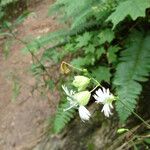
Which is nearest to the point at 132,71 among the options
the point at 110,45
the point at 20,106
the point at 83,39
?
the point at 110,45

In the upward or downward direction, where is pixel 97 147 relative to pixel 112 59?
downward

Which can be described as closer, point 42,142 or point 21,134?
point 42,142

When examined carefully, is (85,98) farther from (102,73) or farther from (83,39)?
(83,39)

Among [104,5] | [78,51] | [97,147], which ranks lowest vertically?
[97,147]

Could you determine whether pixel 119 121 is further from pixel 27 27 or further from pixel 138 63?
pixel 27 27

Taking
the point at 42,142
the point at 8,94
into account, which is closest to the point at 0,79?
the point at 8,94

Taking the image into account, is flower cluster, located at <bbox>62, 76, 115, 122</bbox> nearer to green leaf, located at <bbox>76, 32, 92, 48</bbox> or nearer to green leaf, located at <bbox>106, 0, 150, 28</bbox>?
green leaf, located at <bbox>106, 0, 150, 28</bbox>
